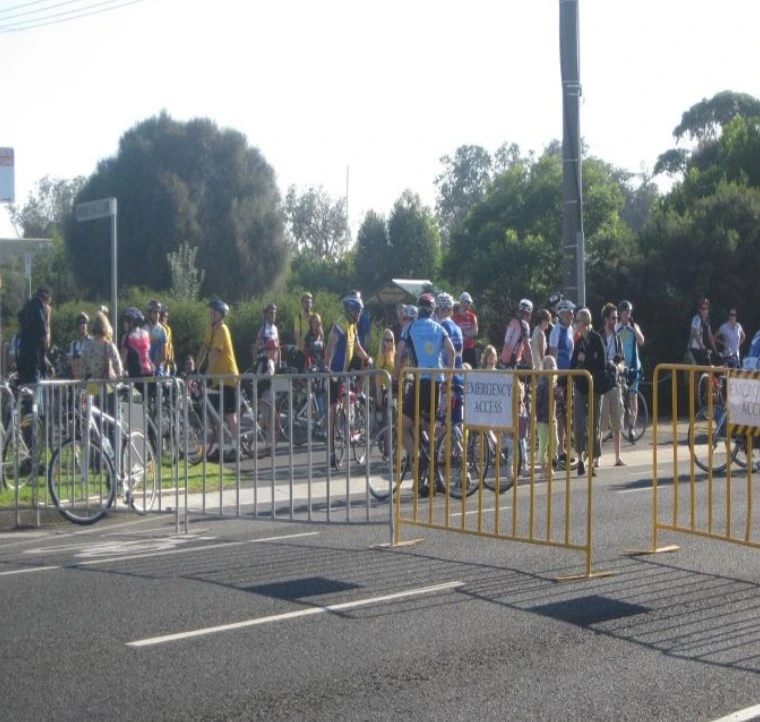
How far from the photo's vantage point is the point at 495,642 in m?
7.12

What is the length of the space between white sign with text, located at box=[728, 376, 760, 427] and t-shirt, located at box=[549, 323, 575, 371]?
706 cm

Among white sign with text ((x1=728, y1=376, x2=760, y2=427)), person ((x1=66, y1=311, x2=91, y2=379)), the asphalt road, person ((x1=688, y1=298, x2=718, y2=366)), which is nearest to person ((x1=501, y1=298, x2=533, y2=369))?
person ((x1=66, y1=311, x2=91, y2=379))

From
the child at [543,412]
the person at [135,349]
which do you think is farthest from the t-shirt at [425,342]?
the person at [135,349]

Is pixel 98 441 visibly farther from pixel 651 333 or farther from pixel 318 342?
pixel 651 333

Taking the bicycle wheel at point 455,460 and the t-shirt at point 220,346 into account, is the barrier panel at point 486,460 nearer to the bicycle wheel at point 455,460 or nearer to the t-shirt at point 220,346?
the bicycle wheel at point 455,460

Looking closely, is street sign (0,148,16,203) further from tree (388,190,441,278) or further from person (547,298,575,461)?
tree (388,190,441,278)

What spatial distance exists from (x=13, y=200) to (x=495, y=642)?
345 inches

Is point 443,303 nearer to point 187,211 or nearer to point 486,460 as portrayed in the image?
point 486,460

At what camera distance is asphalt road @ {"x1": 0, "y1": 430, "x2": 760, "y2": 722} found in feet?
20.0

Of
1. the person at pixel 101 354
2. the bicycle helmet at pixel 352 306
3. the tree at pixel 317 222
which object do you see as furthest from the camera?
the tree at pixel 317 222

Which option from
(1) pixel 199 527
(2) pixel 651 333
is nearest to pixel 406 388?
(1) pixel 199 527

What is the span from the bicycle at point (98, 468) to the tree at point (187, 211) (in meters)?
49.0

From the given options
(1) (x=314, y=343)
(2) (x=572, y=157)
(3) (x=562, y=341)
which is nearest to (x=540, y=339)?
(3) (x=562, y=341)

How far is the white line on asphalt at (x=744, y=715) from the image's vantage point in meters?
5.75
